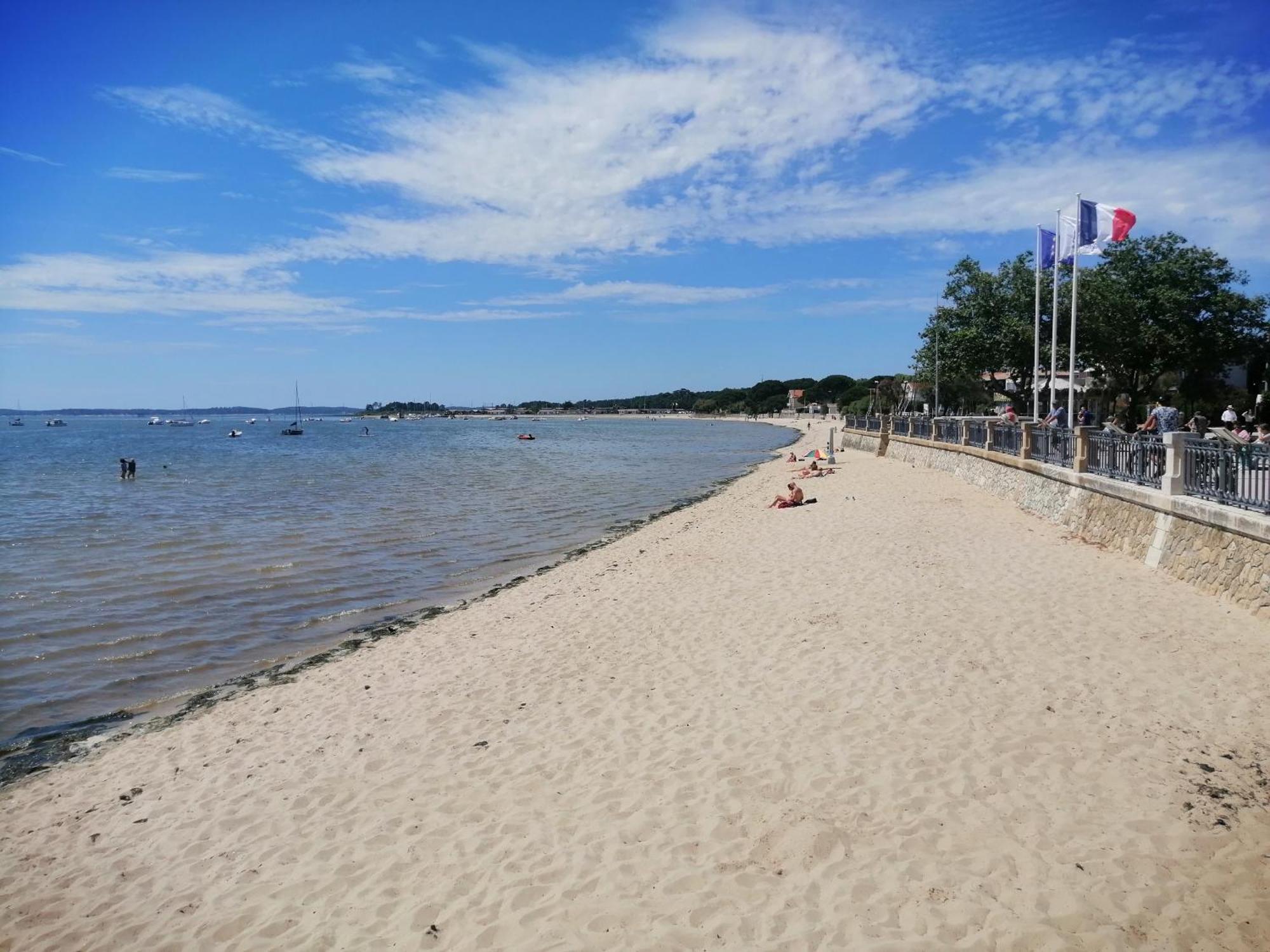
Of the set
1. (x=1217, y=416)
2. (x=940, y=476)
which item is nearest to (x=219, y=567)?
(x=940, y=476)

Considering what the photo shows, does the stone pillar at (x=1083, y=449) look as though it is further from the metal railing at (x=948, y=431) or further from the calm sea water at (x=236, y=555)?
the metal railing at (x=948, y=431)

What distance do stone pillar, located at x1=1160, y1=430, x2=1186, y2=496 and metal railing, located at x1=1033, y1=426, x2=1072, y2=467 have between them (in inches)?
207

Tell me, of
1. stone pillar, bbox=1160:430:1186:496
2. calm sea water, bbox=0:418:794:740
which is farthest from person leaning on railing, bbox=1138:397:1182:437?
→ calm sea water, bbox=0:418:794:740

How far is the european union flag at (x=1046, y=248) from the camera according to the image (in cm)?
2311

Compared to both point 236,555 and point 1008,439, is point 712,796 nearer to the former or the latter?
point 236,555

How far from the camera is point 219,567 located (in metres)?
15.9

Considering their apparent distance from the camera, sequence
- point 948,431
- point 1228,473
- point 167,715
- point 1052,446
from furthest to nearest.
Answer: point 948,431 → point 1052,446 → point 1228,473 → point 167,715

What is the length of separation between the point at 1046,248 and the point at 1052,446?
885 cm

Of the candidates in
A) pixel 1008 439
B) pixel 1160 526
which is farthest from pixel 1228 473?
pixel 1008 439

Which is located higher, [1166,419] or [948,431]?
[1166,419]

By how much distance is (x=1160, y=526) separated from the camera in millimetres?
11383

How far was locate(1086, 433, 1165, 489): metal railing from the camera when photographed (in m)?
11.8

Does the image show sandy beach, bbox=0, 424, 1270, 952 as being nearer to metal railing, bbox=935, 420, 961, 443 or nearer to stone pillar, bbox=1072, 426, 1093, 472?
stone pillar, bbox=1072, 426, 1093, 472

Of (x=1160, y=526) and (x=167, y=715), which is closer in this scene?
(x=167, y=715)
